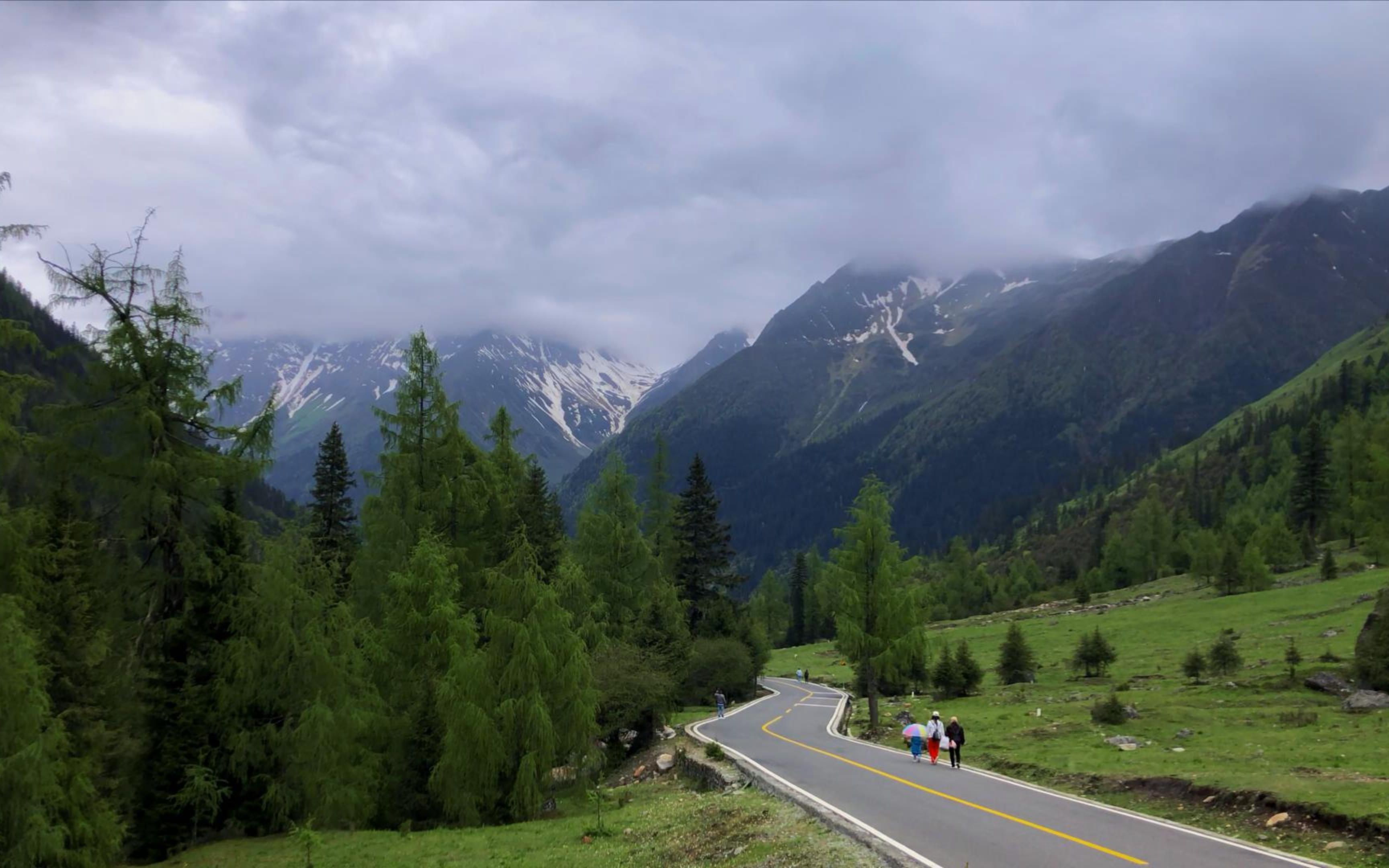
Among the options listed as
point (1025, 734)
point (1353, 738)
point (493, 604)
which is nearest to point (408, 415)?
point (493, 604)

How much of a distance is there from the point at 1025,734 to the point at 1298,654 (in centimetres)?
2135

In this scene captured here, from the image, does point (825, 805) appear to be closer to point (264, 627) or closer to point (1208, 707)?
point (264, 627)

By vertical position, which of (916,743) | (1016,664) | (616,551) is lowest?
(1016,664)

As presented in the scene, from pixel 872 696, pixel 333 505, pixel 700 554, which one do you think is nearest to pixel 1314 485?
pixel 700 554

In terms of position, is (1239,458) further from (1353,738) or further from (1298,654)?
(1353,738)

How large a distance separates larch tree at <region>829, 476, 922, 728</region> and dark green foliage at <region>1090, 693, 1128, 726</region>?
7576 mm

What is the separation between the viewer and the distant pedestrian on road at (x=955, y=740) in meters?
25.6

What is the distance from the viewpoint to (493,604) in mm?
29109

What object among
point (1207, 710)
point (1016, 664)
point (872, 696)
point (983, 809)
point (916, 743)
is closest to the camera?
point (983, 809)

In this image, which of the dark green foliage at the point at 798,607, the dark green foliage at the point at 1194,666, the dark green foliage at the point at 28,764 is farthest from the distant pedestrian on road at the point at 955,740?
the dark green foliage at the point at 798,607

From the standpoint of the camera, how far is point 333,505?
48.5m

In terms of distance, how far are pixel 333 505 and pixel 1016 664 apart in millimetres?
46995

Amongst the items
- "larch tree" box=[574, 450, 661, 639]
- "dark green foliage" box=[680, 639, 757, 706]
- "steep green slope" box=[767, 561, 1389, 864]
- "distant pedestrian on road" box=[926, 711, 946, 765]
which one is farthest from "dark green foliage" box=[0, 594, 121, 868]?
"dark green foliage" box=[680, 639, 757, 706]

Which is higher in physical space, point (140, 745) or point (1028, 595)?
point (140, 745)
